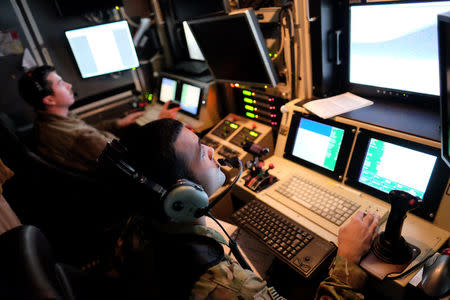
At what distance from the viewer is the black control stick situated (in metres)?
0.92

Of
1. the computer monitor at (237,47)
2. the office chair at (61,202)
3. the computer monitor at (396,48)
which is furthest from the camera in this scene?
the office chair at (61,202)

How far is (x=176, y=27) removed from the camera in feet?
8.27

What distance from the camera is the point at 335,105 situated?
145 cm

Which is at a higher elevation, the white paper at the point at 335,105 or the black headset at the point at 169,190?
the black headset at the point at 169,190

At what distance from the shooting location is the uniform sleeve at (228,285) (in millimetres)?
765

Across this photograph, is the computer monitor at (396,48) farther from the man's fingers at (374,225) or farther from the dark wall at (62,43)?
the dark wall at (62,43)

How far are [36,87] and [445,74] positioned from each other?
2315 mm

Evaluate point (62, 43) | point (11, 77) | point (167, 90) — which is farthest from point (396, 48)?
point (11, 77)

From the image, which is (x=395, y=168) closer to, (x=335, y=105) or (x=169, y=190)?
(x=335, y=105)

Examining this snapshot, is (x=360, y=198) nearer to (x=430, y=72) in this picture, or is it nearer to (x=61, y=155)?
(x=430, y=72)

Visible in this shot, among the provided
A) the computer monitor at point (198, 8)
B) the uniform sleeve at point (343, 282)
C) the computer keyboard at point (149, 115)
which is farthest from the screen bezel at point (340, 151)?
the computer keyboard at point (149, 115)

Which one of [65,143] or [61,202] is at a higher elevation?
A: [65,143]

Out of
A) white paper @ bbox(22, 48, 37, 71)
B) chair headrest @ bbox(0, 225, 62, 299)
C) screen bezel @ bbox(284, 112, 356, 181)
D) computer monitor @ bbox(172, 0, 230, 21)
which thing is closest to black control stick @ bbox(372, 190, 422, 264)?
screen bezel @ bbox(284, 112, 356, 181)

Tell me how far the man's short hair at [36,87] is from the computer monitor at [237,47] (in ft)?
3.87
